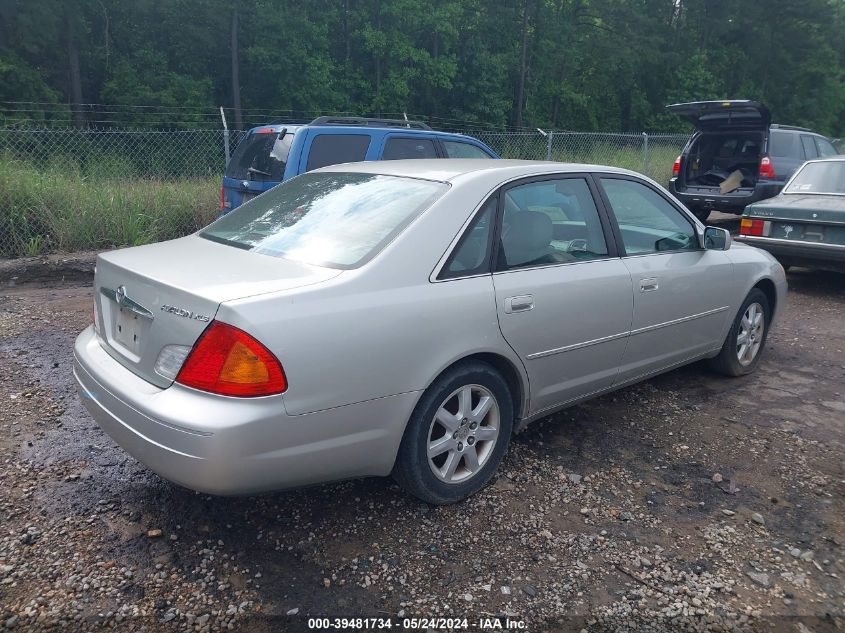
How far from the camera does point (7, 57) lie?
22141 mm

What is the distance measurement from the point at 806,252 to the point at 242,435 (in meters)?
7.15

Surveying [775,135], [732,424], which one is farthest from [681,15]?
[732,424]

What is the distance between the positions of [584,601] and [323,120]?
22.6 ft

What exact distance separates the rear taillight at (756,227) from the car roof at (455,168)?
4.73 meters

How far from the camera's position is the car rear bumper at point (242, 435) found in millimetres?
2506

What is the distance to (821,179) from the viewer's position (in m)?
8.32

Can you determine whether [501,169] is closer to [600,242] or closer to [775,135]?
[600,242]

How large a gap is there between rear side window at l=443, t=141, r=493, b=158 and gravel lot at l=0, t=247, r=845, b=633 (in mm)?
4884

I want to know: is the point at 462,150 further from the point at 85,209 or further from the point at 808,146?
the point at 808,146

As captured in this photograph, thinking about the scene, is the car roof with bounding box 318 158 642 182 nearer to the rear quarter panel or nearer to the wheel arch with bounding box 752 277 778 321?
the rear quarter panel

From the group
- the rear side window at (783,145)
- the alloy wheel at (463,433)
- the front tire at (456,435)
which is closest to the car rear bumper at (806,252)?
the rear side window at (783,145)

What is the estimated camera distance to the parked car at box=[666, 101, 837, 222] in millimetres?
10852

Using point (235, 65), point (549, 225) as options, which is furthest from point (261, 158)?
point (235, 65)

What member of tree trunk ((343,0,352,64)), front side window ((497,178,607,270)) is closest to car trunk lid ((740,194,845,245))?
front side window ((497,178,607,270))
